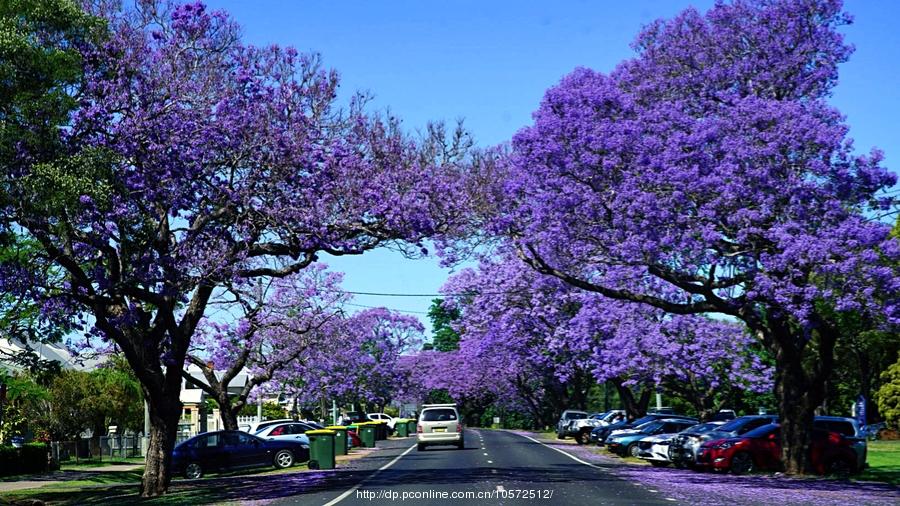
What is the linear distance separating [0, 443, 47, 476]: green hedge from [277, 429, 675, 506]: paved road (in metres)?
13.2

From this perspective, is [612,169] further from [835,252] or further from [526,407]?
[526,407]

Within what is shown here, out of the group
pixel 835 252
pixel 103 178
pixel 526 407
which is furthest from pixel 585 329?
pixel 526 407

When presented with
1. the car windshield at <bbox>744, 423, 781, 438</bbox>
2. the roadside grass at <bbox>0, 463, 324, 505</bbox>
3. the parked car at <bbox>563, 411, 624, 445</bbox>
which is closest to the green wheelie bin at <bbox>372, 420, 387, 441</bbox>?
the parked car at <bbox>563, 411, 624, 445</bbox>

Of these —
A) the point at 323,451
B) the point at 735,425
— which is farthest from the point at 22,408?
the point at 735,425

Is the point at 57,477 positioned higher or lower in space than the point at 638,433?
lower

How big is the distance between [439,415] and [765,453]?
18.7 meters

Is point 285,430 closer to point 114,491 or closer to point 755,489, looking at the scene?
point 114,491

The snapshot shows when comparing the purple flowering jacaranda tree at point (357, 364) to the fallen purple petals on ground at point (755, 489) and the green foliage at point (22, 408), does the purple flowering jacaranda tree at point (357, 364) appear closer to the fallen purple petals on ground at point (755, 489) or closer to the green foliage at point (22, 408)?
the green foliage at point (22, 408)

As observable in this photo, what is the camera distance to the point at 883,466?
34219mm

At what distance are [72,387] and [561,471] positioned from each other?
91.7ft

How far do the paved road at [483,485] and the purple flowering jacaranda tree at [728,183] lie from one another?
5.75 metres

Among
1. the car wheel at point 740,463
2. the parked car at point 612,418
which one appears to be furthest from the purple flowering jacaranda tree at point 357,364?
the car wheel at point 740,463

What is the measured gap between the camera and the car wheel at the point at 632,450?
130 feet

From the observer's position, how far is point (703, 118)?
30125 millimetres
